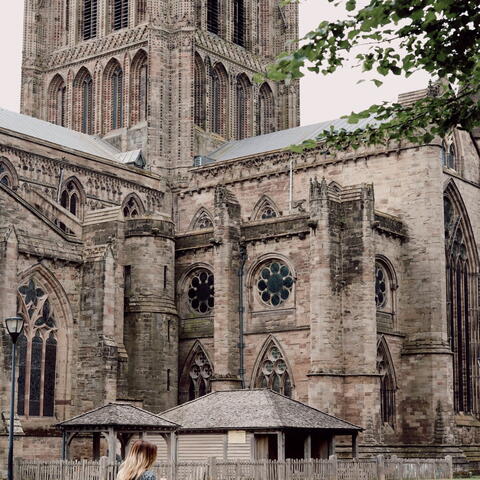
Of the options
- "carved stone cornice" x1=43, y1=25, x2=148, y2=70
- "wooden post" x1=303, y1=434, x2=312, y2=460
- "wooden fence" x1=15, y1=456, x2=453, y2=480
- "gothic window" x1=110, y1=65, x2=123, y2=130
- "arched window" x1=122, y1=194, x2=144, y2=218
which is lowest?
"wooden fence" x1=15, y1=456, x2=453, y2=480

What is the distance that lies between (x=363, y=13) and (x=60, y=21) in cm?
5636

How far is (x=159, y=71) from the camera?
2347 inches

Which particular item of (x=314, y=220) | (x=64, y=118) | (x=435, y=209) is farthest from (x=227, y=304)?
(x=64, y=118)

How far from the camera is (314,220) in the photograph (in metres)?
42.7

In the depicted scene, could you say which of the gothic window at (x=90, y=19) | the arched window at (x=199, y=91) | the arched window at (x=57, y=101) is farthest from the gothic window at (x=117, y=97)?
the arched window at (x=199, y=91)

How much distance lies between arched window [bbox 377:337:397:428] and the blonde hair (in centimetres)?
3548

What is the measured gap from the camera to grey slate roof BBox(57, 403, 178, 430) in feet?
102

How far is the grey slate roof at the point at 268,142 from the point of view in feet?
190

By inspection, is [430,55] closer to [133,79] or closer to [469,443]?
[469,443]

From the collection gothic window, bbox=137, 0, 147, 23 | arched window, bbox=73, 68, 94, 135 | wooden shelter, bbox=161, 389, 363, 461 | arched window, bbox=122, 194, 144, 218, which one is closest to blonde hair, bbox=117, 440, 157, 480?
wooden shelter, bbox=161, 389, 363, 461

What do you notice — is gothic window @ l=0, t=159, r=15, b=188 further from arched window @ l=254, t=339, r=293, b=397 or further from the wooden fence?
the wooden fence

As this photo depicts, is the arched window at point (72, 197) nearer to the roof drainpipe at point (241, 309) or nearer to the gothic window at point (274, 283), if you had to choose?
the roof drainpipe at point (241, 309)

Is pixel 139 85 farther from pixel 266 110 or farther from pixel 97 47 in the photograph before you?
pixel 266 110

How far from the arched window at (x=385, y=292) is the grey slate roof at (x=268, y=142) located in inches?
539
